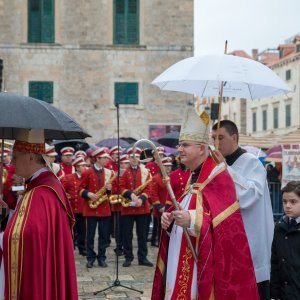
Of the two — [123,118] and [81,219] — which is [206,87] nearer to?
[81,219]

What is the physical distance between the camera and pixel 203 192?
500 centimetres

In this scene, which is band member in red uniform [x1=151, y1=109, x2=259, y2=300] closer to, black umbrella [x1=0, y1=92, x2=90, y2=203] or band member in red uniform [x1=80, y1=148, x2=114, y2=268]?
black umbrella [x1=0, y1=92, x2=90, y2=203]

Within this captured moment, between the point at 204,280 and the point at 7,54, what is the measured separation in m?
23.0

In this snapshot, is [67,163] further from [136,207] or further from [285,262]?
[285,262]

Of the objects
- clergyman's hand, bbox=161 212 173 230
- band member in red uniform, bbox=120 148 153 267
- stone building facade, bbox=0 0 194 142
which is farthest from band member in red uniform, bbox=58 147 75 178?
stone building facade, bbox=0 0 194 142

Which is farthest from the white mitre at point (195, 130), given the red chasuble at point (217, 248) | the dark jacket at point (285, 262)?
the dark jacket at point (285, 262)

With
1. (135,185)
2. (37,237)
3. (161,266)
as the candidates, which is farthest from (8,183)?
(37,237)

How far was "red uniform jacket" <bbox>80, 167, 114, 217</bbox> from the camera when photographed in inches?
445

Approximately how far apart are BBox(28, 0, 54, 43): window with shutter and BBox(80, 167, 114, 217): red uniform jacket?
16120 millimetres

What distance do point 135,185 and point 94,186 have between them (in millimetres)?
838

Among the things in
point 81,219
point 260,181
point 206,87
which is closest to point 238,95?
point 206,87

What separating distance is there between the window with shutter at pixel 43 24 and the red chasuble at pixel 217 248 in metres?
22.6

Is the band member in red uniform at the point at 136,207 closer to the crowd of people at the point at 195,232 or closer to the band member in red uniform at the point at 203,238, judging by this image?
the crowd of people at the point at 195,232

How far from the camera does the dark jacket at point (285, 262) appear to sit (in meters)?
5.48
